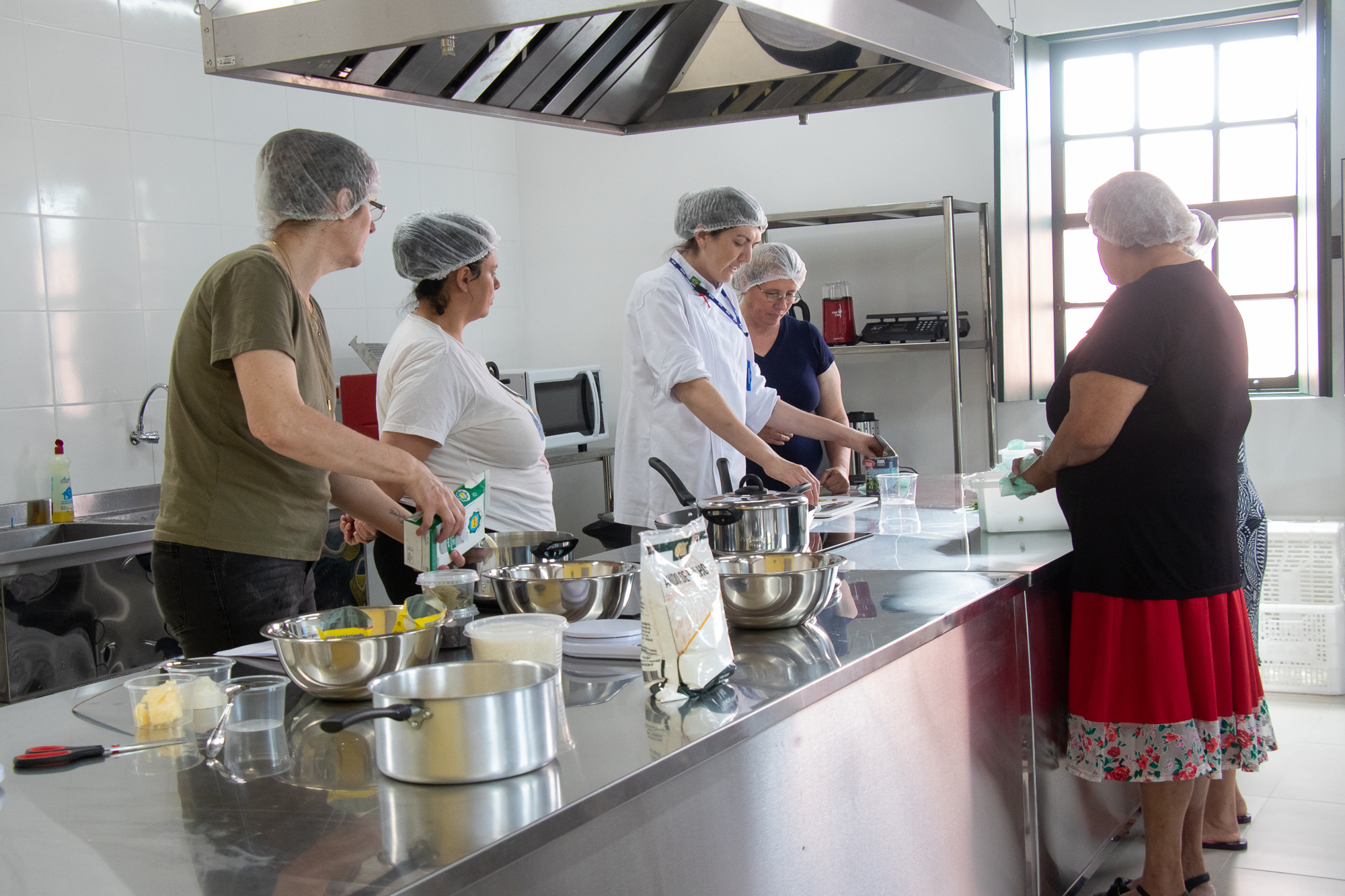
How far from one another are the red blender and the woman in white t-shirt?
2336 millimetres

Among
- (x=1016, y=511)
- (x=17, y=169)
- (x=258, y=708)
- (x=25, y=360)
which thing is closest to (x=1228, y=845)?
(x=1016, y=511)

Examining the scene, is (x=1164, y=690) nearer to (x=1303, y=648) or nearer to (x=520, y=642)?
(x=520, y=642)

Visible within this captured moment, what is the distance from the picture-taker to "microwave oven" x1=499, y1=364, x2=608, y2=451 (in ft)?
14.0

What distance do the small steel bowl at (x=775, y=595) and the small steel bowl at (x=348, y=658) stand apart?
0.43m

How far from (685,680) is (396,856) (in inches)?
17.7

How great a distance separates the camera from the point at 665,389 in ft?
8.80

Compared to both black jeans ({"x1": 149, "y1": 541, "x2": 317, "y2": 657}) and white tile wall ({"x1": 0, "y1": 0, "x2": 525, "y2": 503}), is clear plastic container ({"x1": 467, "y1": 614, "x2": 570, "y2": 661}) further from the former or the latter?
white tile wall ({"x1": 0, "y1": 0, "x2": 525, "y2": 503})

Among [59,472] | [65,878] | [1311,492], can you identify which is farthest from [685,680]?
[1311,492]

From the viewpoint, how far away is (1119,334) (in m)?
2.03

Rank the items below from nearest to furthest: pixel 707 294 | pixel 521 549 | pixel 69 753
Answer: pixel 69 753, pixel 521 549, pixel 707 294

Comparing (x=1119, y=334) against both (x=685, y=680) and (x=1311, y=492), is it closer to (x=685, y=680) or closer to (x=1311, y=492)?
(x=685, y=680)

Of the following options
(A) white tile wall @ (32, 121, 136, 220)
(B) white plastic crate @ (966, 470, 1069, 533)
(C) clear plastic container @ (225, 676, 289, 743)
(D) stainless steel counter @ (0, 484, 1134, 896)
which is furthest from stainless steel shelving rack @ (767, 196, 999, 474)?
Result: (C) clear plastic container @ (225, 676, 289, 743)

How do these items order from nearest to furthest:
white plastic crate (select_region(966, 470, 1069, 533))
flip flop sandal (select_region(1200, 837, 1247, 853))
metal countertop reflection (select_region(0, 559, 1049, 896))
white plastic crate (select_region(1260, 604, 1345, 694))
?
metal countertop reflection (select_region(0, 559, 1049, 896))
white plastic crate (select_region(966, 470, 1069, 533))
flip flop sandal (select_region(1200, 837, 1247, 853))
white plastic crate (select_region(1260, 604, 1345, 694))

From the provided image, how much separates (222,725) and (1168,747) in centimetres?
167
